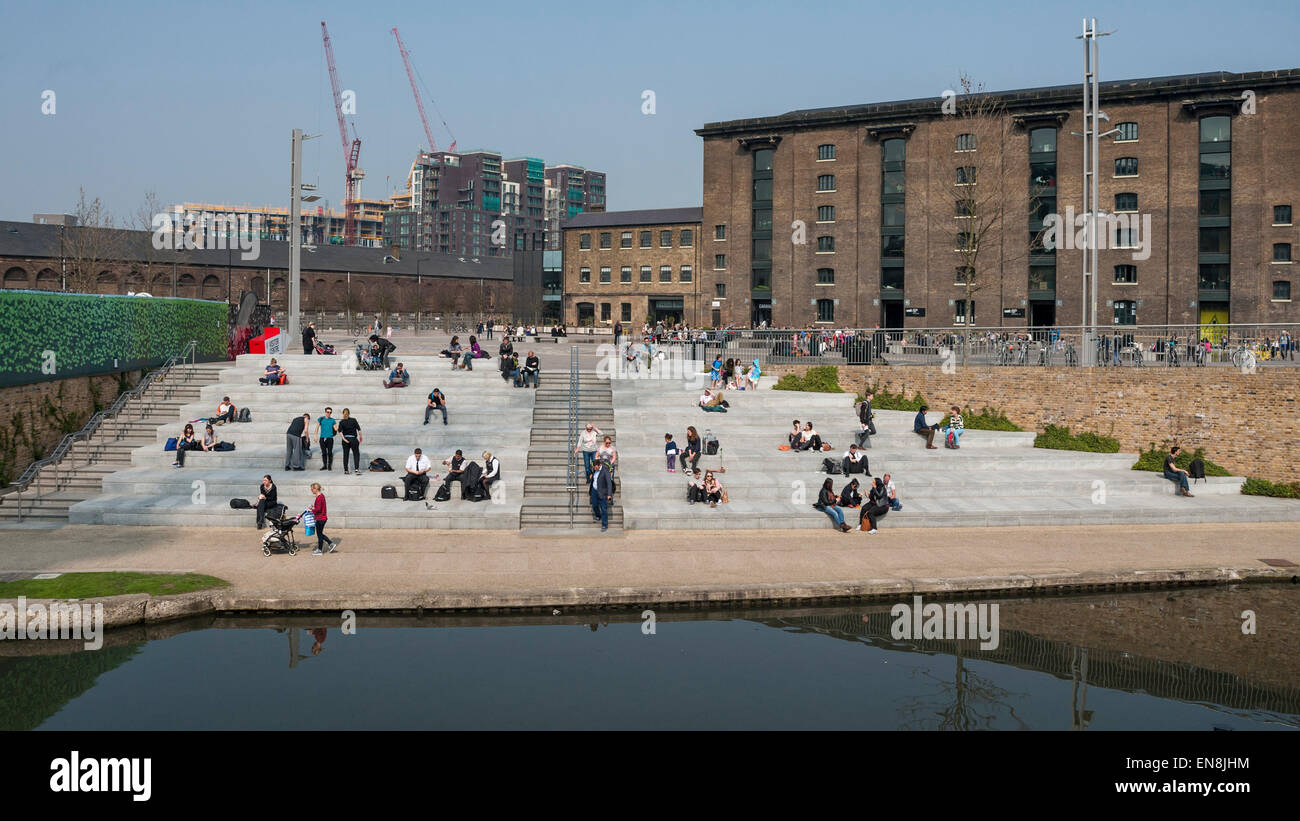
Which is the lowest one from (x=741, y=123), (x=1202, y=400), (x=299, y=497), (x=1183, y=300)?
(x=299, y=497)

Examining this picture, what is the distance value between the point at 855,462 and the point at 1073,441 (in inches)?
329

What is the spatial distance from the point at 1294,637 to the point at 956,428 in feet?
38.3

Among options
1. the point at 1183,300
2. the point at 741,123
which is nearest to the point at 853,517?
the point at 1183,300

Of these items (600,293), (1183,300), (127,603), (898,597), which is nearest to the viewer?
(127,603)

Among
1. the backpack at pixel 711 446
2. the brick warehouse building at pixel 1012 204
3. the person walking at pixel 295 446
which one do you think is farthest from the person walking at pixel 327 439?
the brick warehouse building at pixel 1012 204

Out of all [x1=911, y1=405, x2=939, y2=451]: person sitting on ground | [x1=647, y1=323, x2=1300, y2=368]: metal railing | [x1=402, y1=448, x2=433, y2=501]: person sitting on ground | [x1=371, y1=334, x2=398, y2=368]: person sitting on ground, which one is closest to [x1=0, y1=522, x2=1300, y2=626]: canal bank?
[x1=402, y1=448, x2=433, y2=501]: person sitting on ground

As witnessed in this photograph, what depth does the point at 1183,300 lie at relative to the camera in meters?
54.0

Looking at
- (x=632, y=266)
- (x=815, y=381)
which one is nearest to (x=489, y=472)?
(x=815, y=381)

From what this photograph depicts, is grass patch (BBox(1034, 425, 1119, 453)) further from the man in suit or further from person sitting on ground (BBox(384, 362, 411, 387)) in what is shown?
person sitting on ground (BBox(384, 362, 411, 387))

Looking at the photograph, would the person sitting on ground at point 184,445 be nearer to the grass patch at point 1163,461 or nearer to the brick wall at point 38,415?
the brick wall at point 38,415

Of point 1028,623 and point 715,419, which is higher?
point 715,419

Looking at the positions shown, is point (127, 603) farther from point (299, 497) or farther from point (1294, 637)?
point (1294, 637)

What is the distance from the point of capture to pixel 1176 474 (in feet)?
80.2

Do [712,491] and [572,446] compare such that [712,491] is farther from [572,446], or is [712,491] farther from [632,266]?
[632,266]
